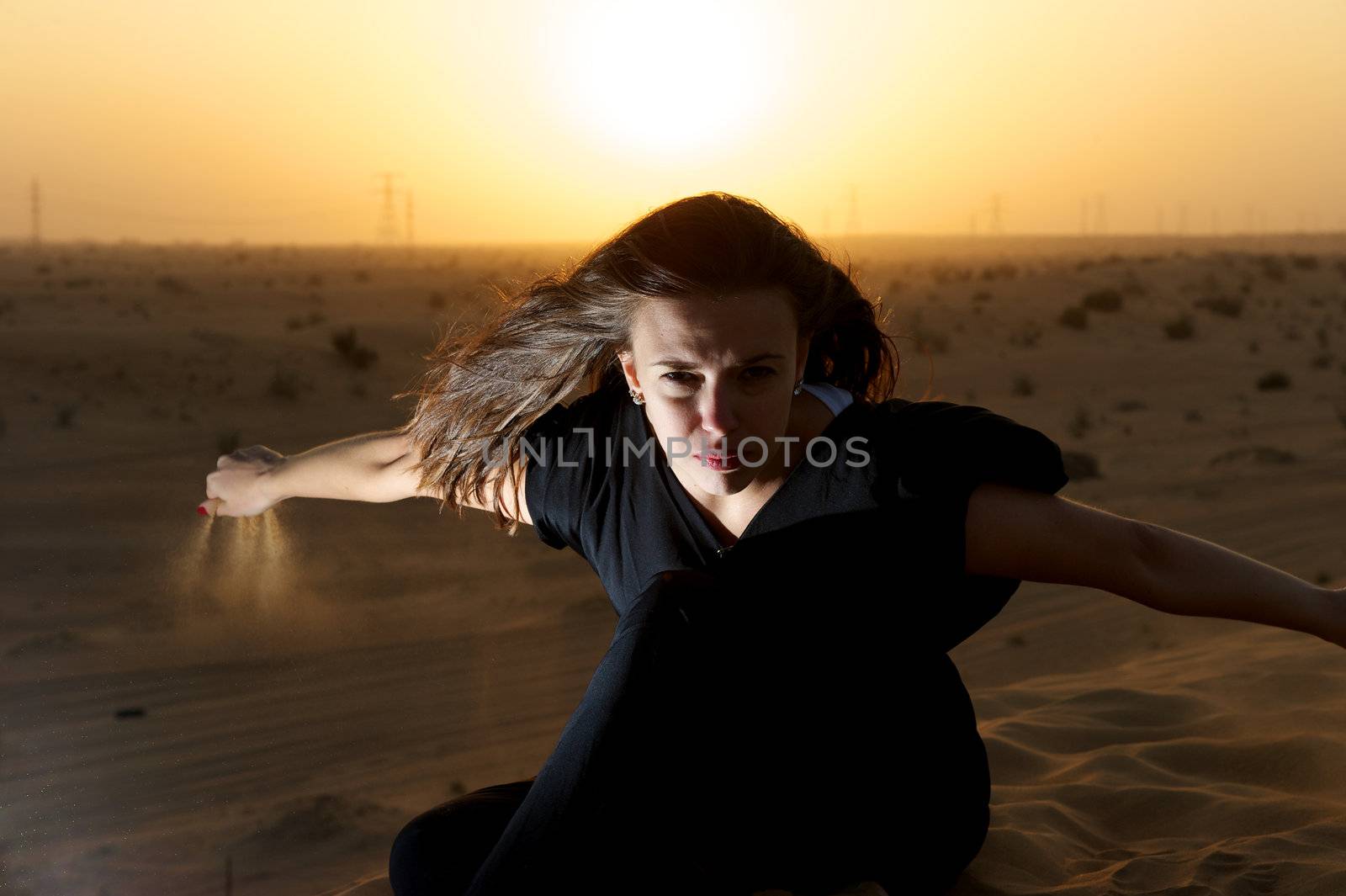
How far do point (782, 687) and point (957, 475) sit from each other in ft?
1.83

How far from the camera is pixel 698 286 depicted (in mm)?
2674

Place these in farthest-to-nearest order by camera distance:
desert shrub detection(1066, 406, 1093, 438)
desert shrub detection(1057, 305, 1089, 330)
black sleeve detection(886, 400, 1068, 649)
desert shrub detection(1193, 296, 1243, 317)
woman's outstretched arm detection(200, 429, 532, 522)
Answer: desert shrub detection(1193, 296, 1243, 317) < desert shrub detection(1057, 305, 1089, 330) < desert shrub detection(1066, 406, 1093, 438) < woman's outstretched arm detection(200, 429, 532, 522) < black sleeve detection(886, 400, 1068, 649)

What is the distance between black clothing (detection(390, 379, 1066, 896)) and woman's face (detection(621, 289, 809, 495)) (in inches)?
4.5

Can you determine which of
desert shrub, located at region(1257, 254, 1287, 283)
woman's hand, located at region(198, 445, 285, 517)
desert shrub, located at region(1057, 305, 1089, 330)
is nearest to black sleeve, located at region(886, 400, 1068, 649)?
woman's hand, located at region(198, 445, 285, 517)

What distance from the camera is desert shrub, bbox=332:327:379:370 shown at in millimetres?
14086

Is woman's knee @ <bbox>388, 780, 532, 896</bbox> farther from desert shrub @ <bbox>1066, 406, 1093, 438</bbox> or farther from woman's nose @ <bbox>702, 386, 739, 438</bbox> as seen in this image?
desert shrub @ <bbox>1066, 406, 1093, 438</bbox>

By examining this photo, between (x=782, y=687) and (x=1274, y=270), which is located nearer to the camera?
(x=782, y=687)

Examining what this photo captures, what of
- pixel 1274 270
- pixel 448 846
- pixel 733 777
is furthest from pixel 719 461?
pixel 1274 270

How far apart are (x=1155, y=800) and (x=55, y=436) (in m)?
9.03

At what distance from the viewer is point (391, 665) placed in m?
5.64

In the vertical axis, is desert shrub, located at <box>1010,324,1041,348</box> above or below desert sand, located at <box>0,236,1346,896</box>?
below

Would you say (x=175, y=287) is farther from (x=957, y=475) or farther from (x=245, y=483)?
(x=957, y=475)

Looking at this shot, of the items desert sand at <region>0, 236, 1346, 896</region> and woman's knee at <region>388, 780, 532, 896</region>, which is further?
desert sand at <region>0, 236, 1346, 896</region>

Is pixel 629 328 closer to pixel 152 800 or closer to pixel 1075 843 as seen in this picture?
pixel 1075 843
